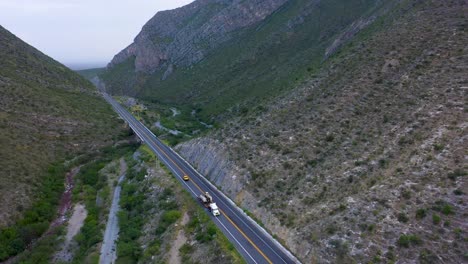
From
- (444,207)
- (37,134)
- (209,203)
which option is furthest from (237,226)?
(37,134)

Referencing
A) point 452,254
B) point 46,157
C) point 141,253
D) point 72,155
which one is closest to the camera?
point 452,254

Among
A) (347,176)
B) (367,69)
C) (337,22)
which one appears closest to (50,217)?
(347,176)

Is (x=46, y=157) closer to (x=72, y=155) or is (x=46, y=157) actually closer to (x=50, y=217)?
(x=72, y=155)

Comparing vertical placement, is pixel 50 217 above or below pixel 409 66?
above

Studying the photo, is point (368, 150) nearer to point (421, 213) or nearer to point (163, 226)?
point (421, 213)

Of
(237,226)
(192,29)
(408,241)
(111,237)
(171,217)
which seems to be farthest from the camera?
(192,29)

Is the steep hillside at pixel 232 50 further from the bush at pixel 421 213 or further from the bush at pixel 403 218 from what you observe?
the bush at pixel 421 213

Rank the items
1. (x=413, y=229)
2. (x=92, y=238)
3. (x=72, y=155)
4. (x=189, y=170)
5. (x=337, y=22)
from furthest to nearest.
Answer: (x=337, y=22) < (x=72, y=155) < (x=189, y=170) < (x=92, y=238) < (x=413, y=229)

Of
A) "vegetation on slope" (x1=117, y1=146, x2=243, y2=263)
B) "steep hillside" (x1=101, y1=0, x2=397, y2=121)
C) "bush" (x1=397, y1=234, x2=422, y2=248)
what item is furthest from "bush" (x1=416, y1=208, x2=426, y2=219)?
"steep hillside" (x1=101, y1=0, x2=397, y2=121)
